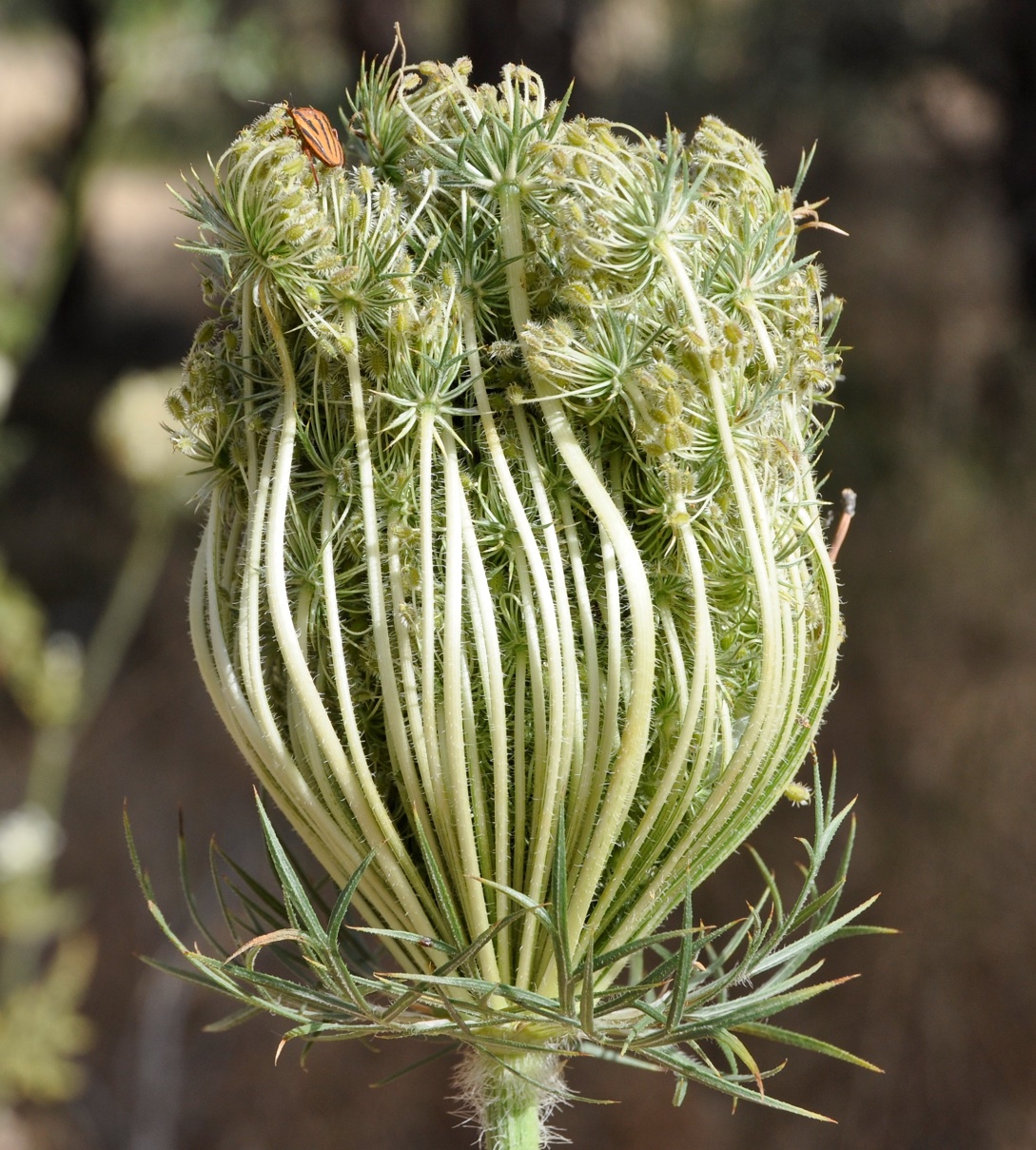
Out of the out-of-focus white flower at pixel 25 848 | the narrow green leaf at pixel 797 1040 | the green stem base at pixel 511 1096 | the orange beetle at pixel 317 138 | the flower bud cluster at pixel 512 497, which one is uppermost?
the orange beetle at pixel 317 138

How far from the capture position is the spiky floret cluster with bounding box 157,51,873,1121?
1.50m

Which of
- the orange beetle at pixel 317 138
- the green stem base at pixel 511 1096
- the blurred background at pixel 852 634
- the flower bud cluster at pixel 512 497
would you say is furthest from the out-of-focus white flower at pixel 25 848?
the orange beetle at pixel 317 138

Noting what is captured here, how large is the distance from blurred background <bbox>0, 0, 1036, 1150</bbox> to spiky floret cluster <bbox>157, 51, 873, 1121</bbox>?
129 inches

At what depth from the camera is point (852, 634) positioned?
8.14 metres

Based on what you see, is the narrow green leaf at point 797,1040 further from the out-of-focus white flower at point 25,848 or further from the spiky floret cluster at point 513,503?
the out-of-focus white flower at point 25,848

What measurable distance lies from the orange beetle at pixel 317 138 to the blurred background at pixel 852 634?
332 centimetres

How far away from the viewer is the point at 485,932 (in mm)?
1499

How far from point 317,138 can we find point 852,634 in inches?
285

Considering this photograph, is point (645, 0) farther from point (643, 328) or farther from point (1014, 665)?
point (643, 328)

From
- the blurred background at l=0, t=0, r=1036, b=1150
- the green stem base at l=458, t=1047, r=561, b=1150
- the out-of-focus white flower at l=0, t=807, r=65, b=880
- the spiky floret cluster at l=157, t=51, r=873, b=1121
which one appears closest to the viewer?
the spiky floret cluster at l=157, t=51, r=873, b=1121

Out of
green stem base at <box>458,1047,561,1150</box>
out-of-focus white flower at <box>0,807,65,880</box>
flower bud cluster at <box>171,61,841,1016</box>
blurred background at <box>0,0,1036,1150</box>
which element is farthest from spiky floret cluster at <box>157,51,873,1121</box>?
blurred background at <box>0,0,1036,1150</box>

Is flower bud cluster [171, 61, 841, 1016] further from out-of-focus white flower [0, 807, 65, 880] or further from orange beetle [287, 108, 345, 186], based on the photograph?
out-of-focus white flower [0, 807, 65, 880]

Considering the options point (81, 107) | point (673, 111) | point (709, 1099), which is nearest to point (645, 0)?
point (673, 111)

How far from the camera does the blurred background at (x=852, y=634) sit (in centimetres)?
687
